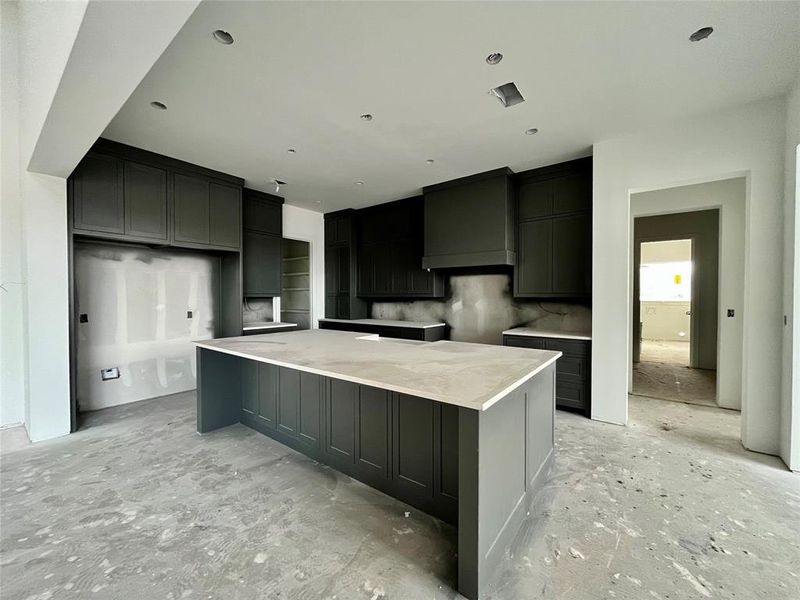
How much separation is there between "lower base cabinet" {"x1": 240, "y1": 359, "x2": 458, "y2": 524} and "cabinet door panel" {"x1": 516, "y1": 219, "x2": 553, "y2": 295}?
8.64 feet

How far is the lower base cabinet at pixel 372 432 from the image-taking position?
1732 mm

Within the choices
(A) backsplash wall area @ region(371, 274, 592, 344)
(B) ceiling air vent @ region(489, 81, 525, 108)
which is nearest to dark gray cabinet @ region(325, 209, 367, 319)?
(A) backsplash wall area @ region(371, 274, 592, 344)

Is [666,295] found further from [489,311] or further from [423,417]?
[423,417]

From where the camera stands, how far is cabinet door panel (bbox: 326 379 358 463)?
2137 mm

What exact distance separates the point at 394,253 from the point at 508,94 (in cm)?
300

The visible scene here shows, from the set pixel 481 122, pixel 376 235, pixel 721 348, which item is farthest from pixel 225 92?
pixel 721 348

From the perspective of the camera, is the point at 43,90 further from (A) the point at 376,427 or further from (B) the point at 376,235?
(B) the point at 376,235

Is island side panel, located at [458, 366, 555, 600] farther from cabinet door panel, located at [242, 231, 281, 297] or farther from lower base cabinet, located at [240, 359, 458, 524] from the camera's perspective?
cabinet door panel, located at [242, 231, 281, 297]

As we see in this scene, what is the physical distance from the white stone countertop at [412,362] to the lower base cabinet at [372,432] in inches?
8.4

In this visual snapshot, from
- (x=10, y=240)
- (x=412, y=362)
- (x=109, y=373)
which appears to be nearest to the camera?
(x=412, y=362)

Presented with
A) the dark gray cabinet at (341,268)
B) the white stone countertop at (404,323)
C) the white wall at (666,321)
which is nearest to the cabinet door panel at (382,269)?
the dark gray cabinet at (341,268)

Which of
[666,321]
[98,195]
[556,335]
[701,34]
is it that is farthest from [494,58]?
[666,321]

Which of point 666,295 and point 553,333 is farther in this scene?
point 666,295

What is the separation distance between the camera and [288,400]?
8.51 feet
